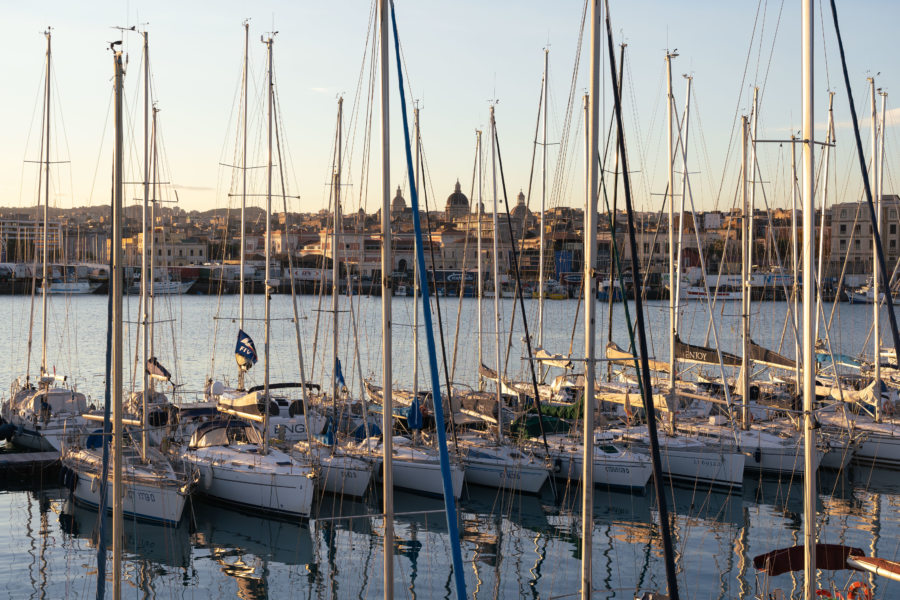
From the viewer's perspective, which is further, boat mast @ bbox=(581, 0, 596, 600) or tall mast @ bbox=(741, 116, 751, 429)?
tall mast @ bbox=(741, 116, 751, 429)

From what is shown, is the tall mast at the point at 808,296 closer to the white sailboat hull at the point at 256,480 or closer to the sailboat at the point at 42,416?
the white sailboat hull at the point at 256,480

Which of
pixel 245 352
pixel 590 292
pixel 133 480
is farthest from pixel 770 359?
pixel 590 292

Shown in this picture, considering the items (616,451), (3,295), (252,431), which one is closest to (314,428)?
(252,431)

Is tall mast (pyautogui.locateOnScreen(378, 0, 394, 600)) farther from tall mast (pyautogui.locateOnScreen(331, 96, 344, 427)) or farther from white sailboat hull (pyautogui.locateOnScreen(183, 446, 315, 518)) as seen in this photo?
tall mast (pyautogui.locateOnScreen(331, 96, 344, 427))

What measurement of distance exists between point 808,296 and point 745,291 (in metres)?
11.8

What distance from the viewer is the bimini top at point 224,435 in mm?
15828

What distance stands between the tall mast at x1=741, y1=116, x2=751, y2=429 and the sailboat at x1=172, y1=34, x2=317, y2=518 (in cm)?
828

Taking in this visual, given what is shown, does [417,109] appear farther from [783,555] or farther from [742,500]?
[783,555]

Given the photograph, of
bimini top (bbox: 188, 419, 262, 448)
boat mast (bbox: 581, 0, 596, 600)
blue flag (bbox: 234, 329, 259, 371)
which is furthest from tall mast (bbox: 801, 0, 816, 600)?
blue flag (bbox: 234, 329, 259, 371)

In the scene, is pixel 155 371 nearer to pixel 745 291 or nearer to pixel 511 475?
pixel 511 475

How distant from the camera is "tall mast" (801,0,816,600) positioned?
Result: 25.2 feet

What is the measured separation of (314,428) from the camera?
19.7m

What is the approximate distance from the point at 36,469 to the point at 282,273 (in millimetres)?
91056

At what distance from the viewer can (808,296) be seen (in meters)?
7.70
